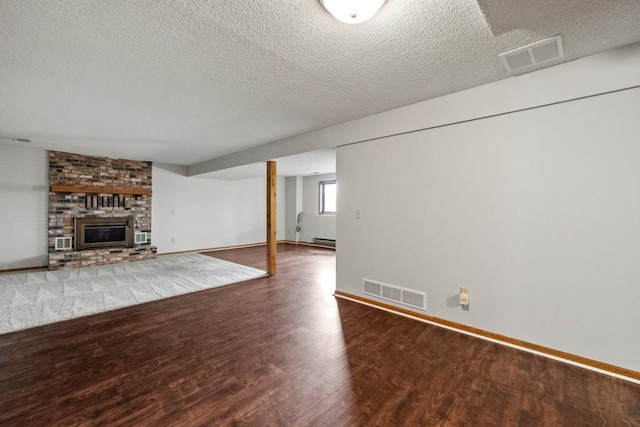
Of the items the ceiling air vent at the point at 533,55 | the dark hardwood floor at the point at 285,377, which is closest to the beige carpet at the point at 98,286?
the dark hardwood floor at the point at 285,377

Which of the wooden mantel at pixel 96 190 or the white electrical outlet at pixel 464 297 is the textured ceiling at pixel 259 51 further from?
the wooden mantel at pixel 96 190

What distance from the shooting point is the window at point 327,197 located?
8.62m

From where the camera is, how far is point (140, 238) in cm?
665

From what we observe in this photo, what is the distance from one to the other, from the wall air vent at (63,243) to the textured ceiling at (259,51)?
3.07 meters

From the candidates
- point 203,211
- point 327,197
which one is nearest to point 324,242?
point 327,197

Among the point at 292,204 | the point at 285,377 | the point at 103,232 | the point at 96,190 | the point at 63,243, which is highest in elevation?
the point at 96,190

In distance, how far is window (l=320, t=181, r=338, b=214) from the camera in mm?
8617

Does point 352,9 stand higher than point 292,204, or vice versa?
point 352,9

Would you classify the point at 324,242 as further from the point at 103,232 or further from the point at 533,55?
the point at 533,55

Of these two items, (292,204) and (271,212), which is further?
(292,204)

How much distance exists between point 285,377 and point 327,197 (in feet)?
22.9

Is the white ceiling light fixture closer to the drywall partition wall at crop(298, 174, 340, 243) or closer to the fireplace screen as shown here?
the drywall partition wall at crop(298, 174, 340, 243)

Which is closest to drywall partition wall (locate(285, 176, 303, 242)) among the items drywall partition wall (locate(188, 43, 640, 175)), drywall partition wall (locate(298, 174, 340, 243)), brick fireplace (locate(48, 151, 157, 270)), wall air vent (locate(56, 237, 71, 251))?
drywall partition wall (locate(298, 174, 340, 243))

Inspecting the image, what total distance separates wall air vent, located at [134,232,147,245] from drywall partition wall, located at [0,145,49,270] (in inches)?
61.2
